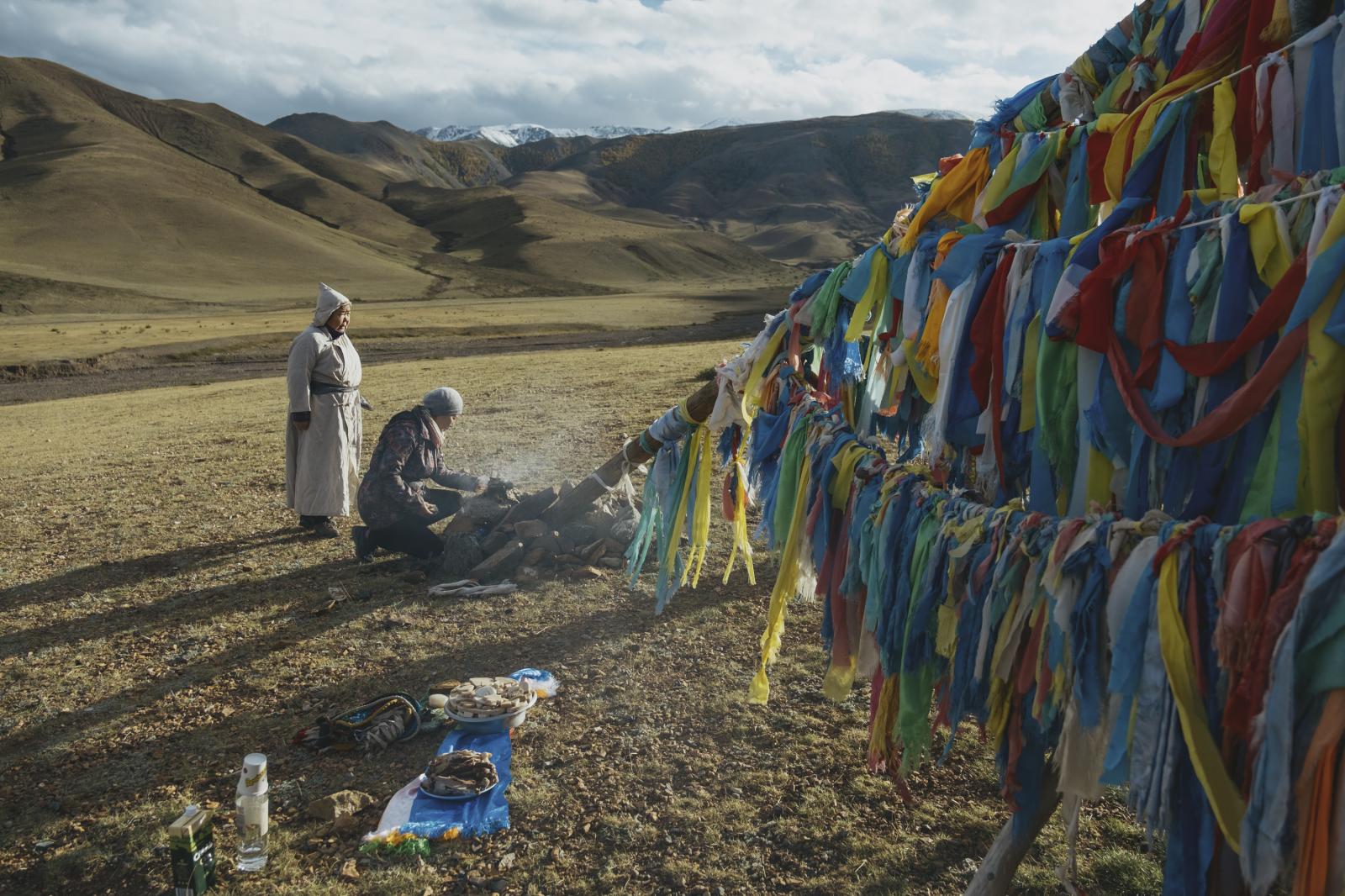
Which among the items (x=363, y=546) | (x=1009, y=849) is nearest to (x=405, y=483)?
(x=363, y=546)

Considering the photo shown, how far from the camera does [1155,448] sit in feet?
7.23

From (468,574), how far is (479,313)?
131 ft

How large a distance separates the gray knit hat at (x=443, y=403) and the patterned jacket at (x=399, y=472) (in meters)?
0.07

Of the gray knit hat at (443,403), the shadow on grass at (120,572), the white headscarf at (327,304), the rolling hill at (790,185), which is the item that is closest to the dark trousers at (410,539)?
the gray knit hat at (443,403)

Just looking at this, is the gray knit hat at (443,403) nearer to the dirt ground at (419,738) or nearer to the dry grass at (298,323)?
the dirt ground at (419,738)

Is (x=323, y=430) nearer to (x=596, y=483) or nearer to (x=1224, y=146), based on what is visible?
(x=596, y=483)

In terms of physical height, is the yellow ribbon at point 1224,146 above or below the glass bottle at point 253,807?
above

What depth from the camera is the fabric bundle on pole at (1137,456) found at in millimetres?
1749

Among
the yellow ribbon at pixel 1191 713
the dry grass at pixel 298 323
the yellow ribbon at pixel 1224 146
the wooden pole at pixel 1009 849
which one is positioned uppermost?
the yellow ribbon at pixel 1224 146

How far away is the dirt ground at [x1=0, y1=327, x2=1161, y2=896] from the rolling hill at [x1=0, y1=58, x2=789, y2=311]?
2173 inches

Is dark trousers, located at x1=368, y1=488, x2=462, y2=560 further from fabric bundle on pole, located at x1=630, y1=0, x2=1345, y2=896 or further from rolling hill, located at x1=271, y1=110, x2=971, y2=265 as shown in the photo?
rolling hill, located at x1=271, y1=110, x2=971, y2=265

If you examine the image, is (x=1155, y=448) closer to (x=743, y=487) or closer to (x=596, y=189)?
(x=743, y=487)

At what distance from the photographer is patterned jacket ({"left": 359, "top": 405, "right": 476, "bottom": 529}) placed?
690cm

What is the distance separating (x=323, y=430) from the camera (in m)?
7.43
